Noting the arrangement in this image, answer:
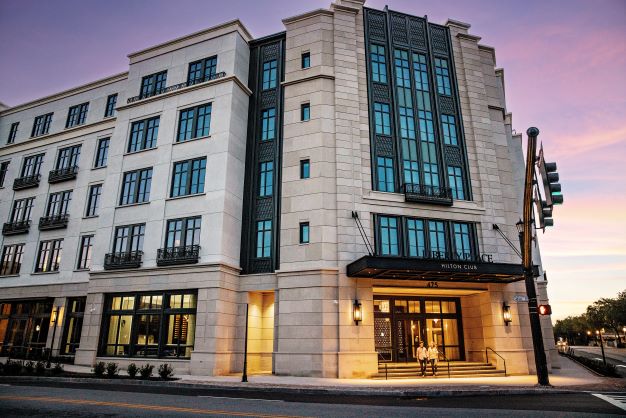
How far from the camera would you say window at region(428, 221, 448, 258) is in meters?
24.9

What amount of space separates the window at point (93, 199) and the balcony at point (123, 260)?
6.14 meters

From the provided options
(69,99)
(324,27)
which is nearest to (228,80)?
(324,27)

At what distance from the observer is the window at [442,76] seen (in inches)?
1149

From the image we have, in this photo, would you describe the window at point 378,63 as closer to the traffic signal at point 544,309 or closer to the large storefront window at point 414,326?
the large storefront window at point 414,326

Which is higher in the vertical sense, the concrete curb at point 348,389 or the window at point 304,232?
the window at point 304,232

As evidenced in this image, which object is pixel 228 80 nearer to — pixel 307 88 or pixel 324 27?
pixel 307 88

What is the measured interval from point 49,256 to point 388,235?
26.4 metres

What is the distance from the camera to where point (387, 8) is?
29.7m

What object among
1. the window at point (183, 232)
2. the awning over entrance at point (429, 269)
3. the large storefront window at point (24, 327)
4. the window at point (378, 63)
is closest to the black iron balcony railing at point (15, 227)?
the large storefront window at point (24, 327)

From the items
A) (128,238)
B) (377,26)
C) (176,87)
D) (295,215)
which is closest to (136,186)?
(128,238)

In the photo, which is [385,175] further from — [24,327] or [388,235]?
[24,327]

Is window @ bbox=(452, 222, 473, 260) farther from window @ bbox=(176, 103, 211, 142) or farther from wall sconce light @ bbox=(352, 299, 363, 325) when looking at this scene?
window @ bbox=(176, 103, 211, 142)

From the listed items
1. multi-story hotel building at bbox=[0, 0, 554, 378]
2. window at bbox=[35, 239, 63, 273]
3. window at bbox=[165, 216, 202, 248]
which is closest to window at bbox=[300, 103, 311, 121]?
multi-story hotel building at bbox=[0, 0, 554, 378]

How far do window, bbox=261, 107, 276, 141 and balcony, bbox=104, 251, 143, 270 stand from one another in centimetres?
1124
